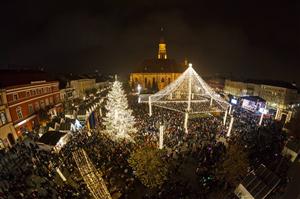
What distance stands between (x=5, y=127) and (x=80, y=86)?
28.2 metres

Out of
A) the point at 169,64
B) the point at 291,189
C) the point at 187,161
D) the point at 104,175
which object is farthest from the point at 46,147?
the point at 169,64

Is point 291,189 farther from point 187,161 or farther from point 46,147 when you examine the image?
point 46,147

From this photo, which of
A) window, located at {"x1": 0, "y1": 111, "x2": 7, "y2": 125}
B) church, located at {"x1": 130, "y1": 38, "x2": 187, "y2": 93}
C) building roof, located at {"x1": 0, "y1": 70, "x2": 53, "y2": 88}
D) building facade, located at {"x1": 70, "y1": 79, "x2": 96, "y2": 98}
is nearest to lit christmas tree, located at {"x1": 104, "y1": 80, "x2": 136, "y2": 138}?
window, located at {"x1": 0, "y1": 111, "x2": 7, "y2": 125}

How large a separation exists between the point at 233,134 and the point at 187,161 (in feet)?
27.3

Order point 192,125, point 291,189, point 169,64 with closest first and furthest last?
1. point 291,189
2. point 192,125
3. point 169,64

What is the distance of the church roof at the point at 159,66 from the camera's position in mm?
66438

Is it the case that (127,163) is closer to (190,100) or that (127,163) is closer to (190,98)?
(190,98)

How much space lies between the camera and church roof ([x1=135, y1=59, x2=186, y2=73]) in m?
66.4

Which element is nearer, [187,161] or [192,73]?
[187,161]

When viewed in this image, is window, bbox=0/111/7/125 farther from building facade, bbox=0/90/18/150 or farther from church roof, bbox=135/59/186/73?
church roof, bbox=135/59/186/73

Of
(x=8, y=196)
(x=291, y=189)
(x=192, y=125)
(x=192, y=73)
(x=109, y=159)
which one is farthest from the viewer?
(x=192, y=125)

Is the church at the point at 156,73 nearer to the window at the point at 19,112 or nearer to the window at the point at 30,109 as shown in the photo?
the window at the point at 30,109

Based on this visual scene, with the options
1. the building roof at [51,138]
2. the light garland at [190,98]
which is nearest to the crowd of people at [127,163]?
the building roof at [51,138]

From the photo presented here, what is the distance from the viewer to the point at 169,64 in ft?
221
